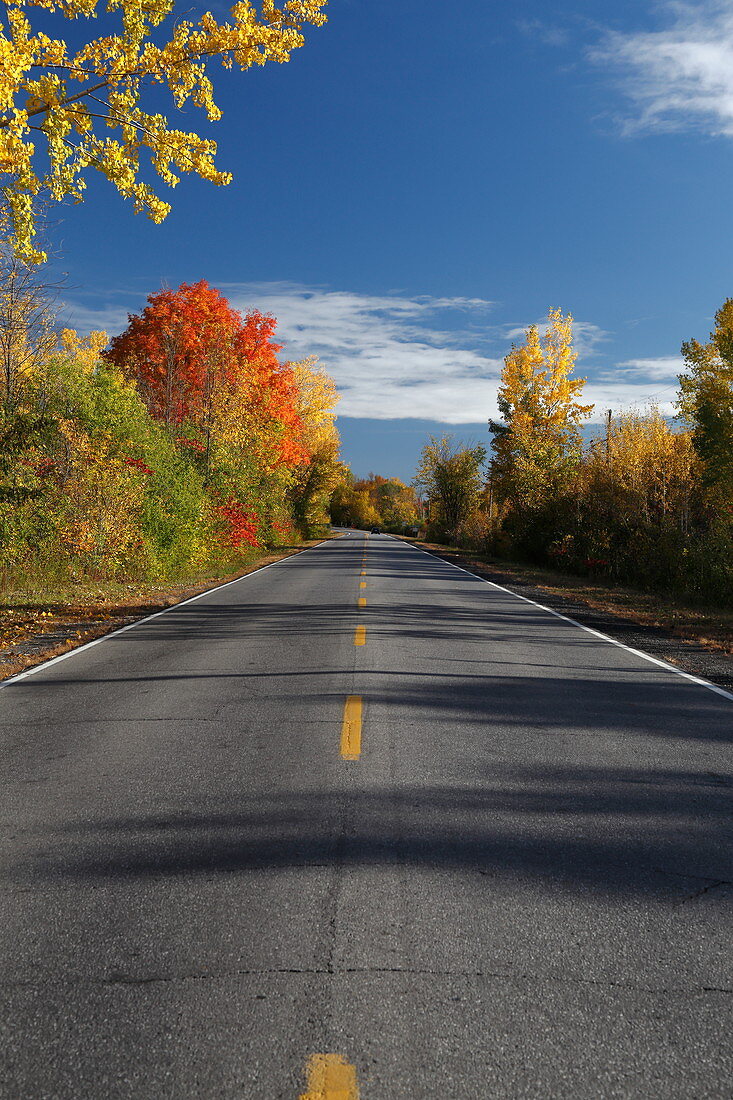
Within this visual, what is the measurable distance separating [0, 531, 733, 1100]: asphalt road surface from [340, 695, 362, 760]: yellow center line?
0.11 feet

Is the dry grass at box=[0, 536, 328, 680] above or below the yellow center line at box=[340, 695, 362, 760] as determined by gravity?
below

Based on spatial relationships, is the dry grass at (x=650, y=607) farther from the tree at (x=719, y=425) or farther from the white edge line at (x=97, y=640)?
the white edge line at (x=97, y=640)

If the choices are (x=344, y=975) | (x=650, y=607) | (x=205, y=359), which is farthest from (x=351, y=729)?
(x=205, y=359)

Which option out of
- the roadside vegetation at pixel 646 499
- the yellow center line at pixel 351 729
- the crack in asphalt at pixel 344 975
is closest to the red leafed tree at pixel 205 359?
the roadside vegetation at pixel 646 499

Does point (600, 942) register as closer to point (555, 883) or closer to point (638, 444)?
point (555, 883)

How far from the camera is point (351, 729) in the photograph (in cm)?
663

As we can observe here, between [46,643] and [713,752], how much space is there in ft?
29.4

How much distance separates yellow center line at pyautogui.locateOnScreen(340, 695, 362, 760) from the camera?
5977 mm

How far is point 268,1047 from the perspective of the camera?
2.64 m

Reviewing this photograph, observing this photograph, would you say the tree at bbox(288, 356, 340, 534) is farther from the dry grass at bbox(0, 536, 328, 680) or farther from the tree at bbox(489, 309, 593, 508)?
the dry grass at bbox(0, 536, 328, 680)

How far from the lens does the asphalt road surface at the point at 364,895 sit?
2.61m

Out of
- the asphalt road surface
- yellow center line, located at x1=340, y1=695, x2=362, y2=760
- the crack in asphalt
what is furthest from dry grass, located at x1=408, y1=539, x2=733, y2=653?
the crack in asphalt

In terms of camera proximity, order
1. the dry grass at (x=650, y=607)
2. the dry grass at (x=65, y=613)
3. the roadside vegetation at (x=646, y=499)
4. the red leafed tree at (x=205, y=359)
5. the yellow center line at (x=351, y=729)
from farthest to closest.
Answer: the red leafed tree at (x=205, y=359) → the roadside vegetation at (x=646, y=499) → the dry grass at (x=650, y=607) → the dry grass at (x=65, y=613) → the yellow center line at (x=351, y=729)

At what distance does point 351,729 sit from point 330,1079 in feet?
13.6
